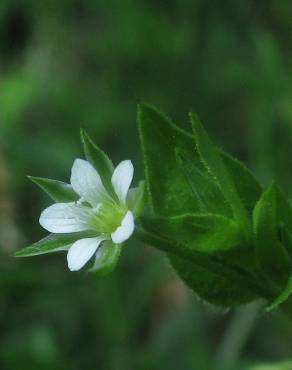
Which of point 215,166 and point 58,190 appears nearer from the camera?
point 215,166

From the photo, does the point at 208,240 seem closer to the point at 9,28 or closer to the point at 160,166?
the point at 160,166

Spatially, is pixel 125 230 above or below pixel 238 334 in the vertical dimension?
above

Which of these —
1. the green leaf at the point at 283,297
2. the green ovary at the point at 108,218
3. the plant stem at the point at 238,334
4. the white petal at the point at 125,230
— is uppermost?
the green ovary at the point at 108,218

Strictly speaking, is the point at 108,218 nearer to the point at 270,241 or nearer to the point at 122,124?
the point at 270,241

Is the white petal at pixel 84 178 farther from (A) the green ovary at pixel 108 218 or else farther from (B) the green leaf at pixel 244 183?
(B) the green leaf at pixel 244 183

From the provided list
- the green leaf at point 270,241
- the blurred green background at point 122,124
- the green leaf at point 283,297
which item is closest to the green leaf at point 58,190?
the green leaf at point 270,241

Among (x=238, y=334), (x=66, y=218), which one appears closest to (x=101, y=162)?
Answer: (x=66, y=218)

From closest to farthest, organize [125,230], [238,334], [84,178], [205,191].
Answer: [125,230] < [84,178] < [205,191] < [238,334]
